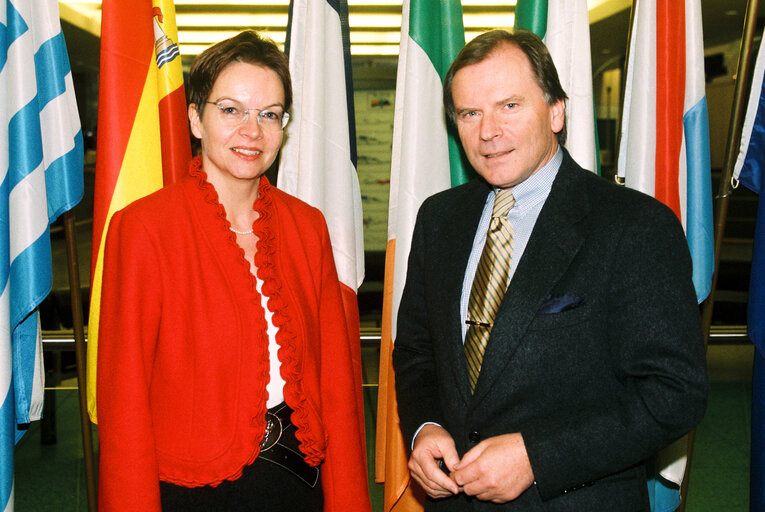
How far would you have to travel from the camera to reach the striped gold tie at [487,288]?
135 centimetres

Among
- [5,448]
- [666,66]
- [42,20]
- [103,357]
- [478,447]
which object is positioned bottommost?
[5,448]

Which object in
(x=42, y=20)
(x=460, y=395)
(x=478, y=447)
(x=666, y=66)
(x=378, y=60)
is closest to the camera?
(x=478, y=447)

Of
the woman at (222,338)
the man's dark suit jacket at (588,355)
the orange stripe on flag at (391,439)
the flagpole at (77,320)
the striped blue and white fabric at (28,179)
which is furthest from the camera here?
the orange stripe on flag at (391,439)

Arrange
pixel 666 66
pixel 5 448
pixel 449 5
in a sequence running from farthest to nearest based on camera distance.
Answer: pixel 449 5, pixel 666 66, pixel 5 448

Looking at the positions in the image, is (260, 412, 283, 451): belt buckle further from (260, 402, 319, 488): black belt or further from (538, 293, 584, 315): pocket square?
(538, 293, 584, 315): pocket square

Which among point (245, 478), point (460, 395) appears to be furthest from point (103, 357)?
point (460, 395)

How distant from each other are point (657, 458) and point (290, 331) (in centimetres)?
135

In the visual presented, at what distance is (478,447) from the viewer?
4.13ft

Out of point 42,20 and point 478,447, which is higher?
point 42,20

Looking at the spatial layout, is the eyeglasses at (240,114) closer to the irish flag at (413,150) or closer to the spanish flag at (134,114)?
the spanish flag at (134,114)

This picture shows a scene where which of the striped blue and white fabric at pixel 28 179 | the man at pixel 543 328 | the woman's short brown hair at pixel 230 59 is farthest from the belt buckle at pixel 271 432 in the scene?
the striped blue and white fabric at pixel 28 179

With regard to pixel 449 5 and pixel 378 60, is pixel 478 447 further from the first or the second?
pixel 378 60

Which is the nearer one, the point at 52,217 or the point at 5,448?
the point at 5,448

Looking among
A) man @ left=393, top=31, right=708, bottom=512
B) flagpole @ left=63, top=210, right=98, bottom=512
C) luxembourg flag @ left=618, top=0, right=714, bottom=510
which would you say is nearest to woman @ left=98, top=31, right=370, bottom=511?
man @ left=393, top=31, right=708, bottom=512
